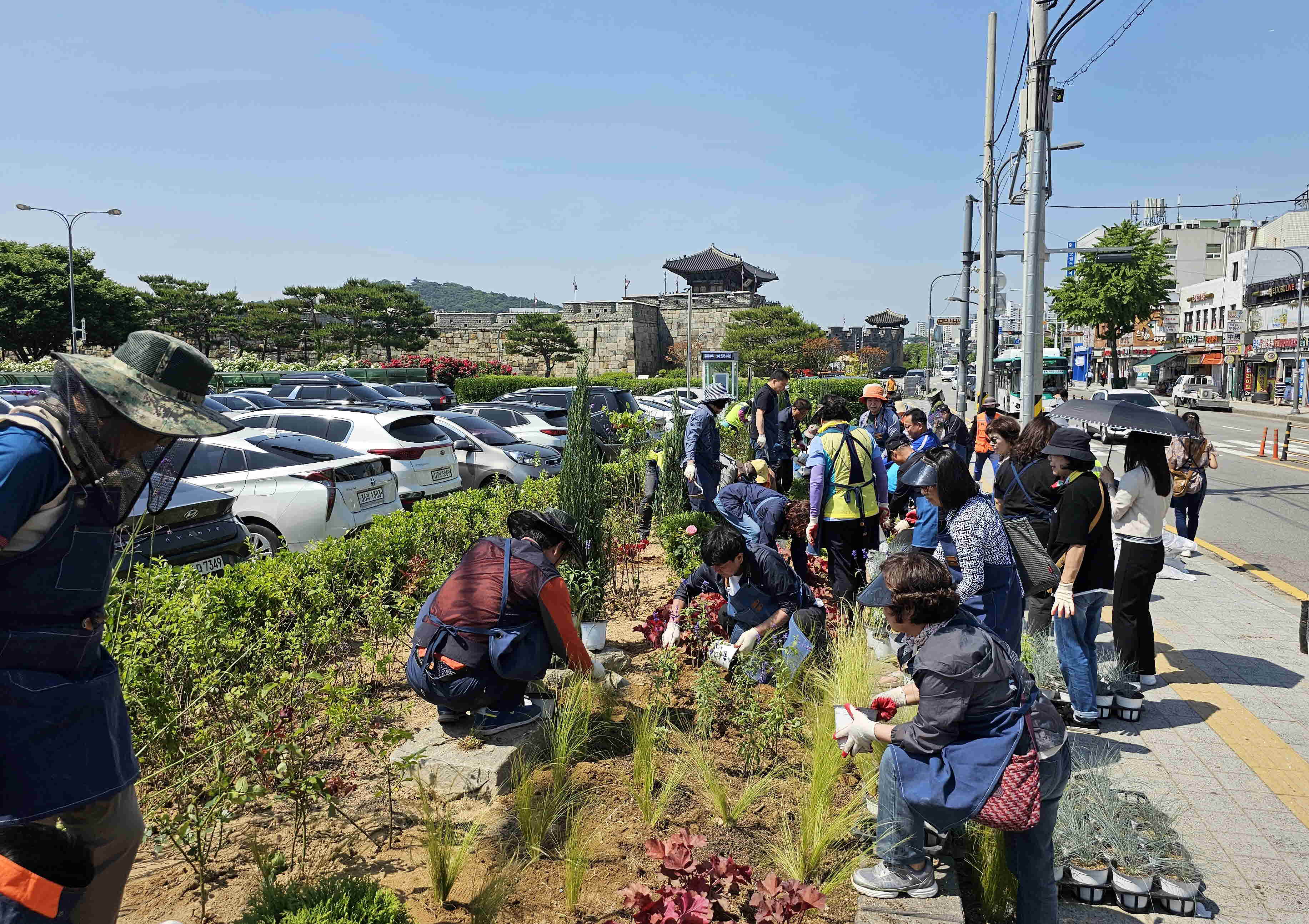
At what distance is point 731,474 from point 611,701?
4.16 meters

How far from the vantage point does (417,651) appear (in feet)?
12.1

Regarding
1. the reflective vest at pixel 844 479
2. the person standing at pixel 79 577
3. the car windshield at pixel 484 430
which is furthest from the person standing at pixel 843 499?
the car windshield at pixel 484 430

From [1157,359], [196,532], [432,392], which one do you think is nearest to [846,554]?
[196,532]

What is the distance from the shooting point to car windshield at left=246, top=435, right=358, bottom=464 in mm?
8203

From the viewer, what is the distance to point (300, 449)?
328 inches

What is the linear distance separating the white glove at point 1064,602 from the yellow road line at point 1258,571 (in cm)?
422

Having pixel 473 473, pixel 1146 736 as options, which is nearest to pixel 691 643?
pixel 1146 736

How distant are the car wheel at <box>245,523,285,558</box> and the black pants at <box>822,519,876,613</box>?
15.4 feet

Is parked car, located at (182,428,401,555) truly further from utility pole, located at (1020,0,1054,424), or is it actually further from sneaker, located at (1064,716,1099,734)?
utility pole, located at (1020,0,1054,424)

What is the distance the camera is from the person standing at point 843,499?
20.6ft

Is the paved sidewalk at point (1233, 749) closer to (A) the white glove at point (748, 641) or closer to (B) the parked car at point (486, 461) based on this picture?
(A) the white glove at point (748, 641)

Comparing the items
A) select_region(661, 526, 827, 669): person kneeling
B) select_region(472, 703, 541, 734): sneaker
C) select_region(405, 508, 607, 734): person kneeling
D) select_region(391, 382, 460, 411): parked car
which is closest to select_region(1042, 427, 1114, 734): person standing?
select_region(661, 526, 827, 669): person kneeling

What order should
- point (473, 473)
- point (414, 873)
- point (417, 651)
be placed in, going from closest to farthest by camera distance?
point (414, 873) < point (417, 651) < point (473, 473)

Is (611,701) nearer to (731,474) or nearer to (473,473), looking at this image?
(731,474)
